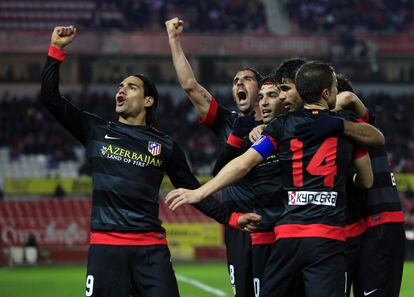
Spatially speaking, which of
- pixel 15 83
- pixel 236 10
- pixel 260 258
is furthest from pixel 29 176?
pixel 260 258

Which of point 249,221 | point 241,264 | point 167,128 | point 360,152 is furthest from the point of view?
point 167,128

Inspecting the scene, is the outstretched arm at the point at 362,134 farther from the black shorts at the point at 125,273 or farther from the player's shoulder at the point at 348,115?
the black shorts at the point at 125,273

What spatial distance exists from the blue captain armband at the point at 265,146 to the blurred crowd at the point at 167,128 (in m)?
27.3

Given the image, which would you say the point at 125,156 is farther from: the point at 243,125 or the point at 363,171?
the point at 363,171

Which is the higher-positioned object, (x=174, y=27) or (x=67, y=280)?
(x=174, y=27)

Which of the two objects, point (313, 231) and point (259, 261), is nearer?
point (313, 231)

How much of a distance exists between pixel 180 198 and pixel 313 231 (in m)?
0.92

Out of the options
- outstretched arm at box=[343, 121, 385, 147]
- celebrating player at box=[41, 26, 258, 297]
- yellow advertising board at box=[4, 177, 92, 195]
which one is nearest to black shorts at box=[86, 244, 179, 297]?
celebrating player at box=[41, 26, 258, 297]

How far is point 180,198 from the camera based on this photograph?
6.14 meters

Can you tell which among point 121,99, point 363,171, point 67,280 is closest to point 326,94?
point 363,171

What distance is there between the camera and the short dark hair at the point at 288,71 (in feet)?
23.5

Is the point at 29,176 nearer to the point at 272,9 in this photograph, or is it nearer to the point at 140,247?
the point at 272,9

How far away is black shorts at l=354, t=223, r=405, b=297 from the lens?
793 centimetres

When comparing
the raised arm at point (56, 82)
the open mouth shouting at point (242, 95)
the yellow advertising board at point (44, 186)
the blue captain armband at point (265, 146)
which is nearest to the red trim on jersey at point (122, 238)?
the raised arm at point (56, 82)
